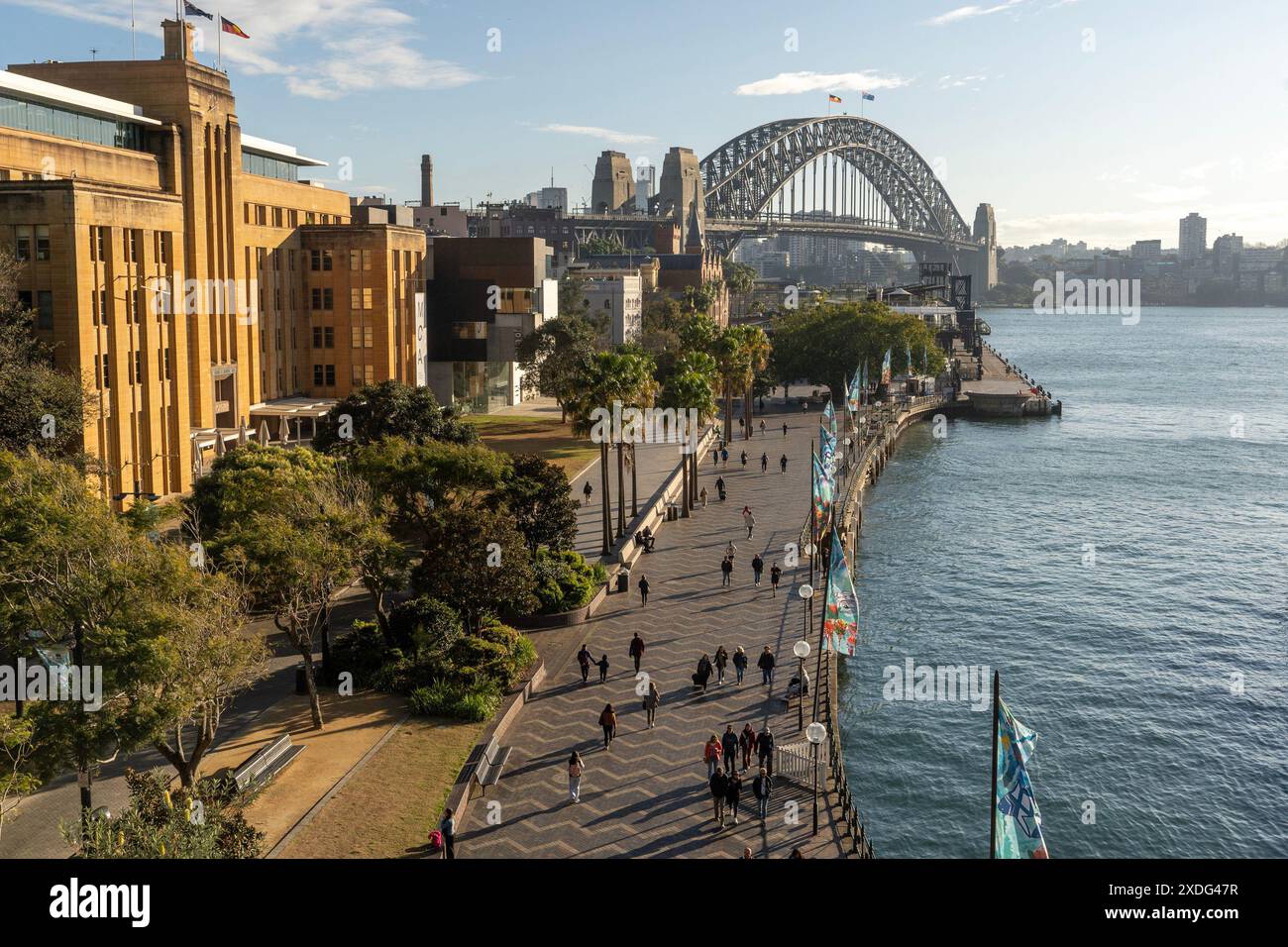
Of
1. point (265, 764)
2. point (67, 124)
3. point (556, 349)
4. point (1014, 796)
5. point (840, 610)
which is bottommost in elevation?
point (265, 764)

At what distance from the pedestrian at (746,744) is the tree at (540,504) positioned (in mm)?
18681

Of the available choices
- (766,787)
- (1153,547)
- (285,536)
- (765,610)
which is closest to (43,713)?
(285,536)

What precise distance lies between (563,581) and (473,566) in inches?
315

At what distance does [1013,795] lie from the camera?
21453 millimetres

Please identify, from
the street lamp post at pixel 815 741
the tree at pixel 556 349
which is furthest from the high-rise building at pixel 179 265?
the street lamp post at pixel 815 741

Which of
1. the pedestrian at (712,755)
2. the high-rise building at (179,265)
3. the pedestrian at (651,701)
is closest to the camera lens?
the pedestrian at (712,755)

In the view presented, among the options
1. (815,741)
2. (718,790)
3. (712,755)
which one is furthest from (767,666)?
(718,790)

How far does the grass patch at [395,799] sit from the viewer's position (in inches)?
1051

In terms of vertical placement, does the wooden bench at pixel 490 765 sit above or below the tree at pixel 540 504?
below

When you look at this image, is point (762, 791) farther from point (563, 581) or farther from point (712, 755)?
point (563, 581)

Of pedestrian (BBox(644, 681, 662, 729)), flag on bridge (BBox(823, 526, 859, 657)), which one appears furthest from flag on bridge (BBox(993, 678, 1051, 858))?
pedestrian (BBox(644, 681, 662, 729))

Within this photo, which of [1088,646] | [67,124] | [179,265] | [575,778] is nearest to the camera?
[575,778]

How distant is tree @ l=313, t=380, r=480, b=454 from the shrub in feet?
47.2

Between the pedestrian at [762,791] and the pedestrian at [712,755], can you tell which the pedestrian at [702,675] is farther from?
the pedestrian at [762,791]
